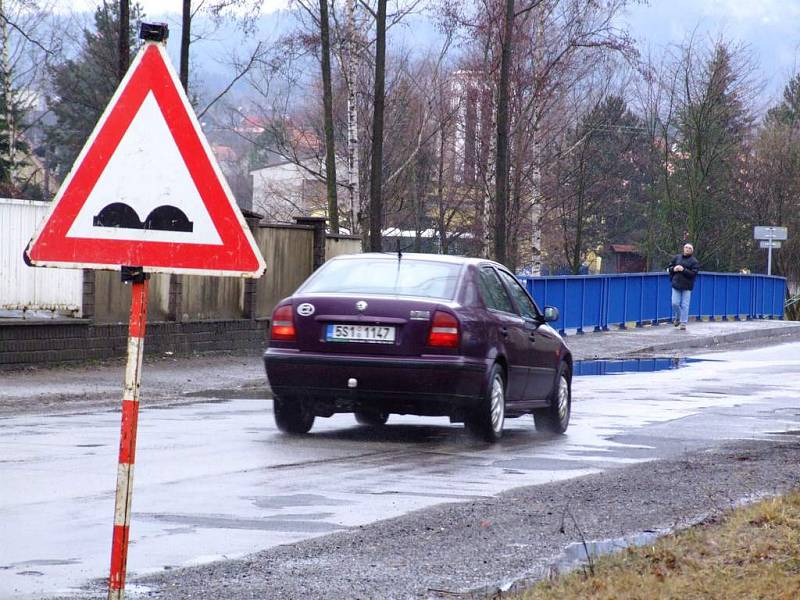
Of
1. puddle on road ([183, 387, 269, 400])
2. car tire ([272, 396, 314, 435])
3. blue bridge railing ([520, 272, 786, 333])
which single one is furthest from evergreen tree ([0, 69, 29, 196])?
car tire ([272, 396, 314, 435])

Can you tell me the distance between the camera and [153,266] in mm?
5434

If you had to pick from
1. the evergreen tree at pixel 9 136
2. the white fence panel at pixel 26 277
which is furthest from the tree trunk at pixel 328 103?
the white fence panel at pixel 26 277

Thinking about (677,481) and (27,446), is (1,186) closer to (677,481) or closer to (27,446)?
(27,446)

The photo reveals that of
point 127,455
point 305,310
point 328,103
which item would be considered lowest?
point 127,455

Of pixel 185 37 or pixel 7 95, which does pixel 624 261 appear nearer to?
pixel 7 95

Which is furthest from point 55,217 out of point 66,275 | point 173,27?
point 173,27

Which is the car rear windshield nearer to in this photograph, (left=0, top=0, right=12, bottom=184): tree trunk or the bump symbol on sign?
the bump symbol on sign

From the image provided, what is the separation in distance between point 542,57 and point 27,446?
4147 centimetres

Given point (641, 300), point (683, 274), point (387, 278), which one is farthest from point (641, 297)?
point (387, 278)

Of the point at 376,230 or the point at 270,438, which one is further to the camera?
the point at 376,230

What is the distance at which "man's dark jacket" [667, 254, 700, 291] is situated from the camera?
118 ft

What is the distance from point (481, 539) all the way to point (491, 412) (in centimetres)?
490

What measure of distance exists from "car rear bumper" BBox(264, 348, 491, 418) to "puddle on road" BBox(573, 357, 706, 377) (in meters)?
11.1

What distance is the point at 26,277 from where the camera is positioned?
20109 mm
